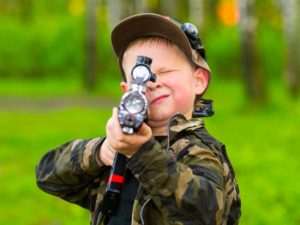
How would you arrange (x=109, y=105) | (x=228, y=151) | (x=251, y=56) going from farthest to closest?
(x=109, y=105) → (x=251, y=56) → (x=228, y=151)

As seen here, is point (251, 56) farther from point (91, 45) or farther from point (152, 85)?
point (152, 85)

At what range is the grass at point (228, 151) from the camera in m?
6.11

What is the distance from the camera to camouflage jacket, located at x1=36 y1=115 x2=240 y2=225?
→ 89.5 inches

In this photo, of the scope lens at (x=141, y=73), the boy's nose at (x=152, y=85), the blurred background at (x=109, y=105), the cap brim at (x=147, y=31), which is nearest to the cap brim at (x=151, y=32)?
the cap brim at (x=147, y=31)

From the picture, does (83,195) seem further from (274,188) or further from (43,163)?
(274,188)

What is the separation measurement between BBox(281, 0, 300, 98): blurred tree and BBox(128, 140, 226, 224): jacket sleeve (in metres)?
16.8

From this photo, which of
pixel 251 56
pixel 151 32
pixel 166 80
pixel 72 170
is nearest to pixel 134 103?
pixel 166 80

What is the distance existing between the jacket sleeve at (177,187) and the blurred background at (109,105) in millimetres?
3275

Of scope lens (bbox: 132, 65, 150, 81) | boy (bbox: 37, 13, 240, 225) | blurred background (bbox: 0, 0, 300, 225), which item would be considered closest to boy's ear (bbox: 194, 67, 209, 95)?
boy (bbox: 37, 13, 240, 225)

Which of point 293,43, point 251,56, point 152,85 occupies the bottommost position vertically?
point 152,85

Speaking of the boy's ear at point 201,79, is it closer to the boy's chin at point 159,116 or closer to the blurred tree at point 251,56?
the boy's chin at point 159,116

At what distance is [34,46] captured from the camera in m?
29.9

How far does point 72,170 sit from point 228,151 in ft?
22.0

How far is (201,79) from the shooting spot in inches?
107
